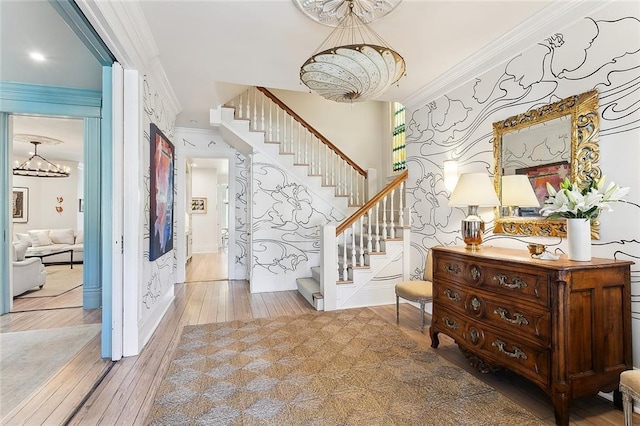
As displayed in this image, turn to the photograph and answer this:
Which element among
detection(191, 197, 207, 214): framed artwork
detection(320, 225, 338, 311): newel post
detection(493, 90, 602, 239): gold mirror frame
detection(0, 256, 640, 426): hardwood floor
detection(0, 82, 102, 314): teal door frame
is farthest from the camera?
detection(191, 197, 207, 214): framed artwork

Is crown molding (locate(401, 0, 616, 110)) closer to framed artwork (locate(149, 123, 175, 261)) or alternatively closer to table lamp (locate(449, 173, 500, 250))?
table lamp (locate(449, 173, 500, 250))

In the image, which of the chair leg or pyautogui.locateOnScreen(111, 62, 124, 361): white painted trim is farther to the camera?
pyautogui.locateOnScreen(111, 62, 124, 361): white painted trim

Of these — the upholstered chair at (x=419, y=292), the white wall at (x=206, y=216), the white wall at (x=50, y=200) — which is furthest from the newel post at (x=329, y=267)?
the white wall at (x=50, y=200)

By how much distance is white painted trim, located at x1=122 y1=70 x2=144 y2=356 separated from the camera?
8.36 feet

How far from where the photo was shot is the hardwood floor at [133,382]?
1.80 metres

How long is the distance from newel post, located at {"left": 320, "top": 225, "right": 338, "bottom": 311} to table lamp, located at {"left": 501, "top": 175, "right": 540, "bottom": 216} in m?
1.91

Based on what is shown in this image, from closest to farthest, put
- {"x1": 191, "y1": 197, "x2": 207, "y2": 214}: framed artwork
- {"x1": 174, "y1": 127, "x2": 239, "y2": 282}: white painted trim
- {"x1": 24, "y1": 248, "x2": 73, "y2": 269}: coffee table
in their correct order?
{"x1": 174, "y1": 127, "x2": 239, "y2": 282}: white painted trim → {"x1": 24, "y1": 248, "x2": 73, "y2": 269}: coffee table → {"x1": 191, "y1": 197, "x2": 207, "y2": 214}: framed artwork

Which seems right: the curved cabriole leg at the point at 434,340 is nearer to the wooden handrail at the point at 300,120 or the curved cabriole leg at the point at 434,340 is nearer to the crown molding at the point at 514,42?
the crown molding at the point at 514,42

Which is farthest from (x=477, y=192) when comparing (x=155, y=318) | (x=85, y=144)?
(x=85, y=144)

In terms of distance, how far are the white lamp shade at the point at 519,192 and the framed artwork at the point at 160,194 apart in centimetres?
338

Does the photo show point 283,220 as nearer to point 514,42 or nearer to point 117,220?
point 117,220

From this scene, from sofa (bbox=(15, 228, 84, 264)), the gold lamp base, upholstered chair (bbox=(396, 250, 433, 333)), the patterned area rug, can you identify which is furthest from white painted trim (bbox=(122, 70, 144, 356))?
sofa (bbox=(15, 228, 84, 264))

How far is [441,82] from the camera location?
3.39 meters

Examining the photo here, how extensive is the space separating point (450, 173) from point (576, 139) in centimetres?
125
